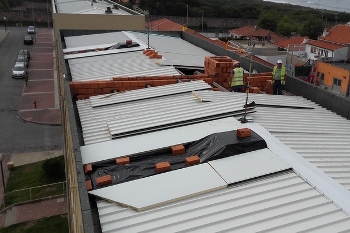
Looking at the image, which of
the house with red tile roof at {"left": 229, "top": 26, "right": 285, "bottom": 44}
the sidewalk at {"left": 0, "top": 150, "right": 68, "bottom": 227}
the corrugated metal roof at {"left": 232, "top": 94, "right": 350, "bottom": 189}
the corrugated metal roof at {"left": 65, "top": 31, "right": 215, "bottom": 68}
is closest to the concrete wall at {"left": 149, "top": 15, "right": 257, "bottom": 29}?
the house with red tile roof at {"left": 229, "top": 26, "right": 285, "bottom": 44}

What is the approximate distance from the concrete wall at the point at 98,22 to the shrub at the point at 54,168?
47.9 feet

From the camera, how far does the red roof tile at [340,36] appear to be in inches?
1975

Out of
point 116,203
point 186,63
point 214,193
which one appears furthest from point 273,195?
point 186,63

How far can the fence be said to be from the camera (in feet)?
63.1

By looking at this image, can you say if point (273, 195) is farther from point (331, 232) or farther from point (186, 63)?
point (186, 63)

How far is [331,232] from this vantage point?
7109 millimetres

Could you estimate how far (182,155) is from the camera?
1008cm

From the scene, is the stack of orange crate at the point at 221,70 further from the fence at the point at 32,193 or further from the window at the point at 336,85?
the window at the point at 336,85

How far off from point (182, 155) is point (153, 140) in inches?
42.6

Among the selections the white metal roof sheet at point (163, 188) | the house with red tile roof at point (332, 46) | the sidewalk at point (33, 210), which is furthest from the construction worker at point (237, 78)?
the house with red tile roof at point (332, 46)

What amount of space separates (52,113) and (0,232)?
17.0m

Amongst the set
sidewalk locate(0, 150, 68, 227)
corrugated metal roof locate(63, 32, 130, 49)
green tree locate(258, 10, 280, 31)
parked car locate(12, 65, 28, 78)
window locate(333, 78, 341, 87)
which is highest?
green tree locate(258, 10, 280, 31)

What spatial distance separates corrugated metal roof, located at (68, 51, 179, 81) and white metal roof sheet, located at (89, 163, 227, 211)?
30.9 ft

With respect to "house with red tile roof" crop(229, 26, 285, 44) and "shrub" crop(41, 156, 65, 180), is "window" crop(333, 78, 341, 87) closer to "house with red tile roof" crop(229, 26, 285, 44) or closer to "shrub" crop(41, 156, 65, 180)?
"house with red tile roof" crop(229, 26, 285, 44)
